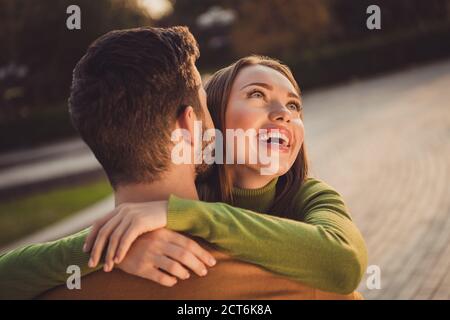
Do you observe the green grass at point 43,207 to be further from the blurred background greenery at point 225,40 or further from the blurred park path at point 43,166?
the blurred background greenery at point 225,40

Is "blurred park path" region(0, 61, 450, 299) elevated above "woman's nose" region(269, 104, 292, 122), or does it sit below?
below

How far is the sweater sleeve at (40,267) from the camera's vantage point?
1647mm

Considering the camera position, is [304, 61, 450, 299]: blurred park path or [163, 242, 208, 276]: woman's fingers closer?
[163, 242, 208, 276]: woman's fingers

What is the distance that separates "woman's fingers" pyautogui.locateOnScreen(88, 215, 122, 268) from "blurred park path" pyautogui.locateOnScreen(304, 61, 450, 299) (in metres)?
3.70

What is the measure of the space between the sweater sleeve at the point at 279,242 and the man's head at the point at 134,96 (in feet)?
0.60

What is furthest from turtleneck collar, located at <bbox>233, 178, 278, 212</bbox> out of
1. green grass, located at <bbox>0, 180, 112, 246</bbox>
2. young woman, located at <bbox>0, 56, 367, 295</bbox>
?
green grass, located at <bbox>0, 180, 112, 246</bbox>

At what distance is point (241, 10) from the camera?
1024 inches

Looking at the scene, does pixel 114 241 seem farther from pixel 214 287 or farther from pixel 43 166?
pixel 43 166

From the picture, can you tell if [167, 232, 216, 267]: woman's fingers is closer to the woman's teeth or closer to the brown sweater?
the brown sweater

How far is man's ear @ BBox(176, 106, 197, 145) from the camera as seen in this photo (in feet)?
5.49

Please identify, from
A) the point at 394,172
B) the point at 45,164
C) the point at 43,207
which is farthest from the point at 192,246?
the point at 45,164

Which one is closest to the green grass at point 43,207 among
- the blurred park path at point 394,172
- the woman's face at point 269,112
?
the blurred park path at point 394,172
